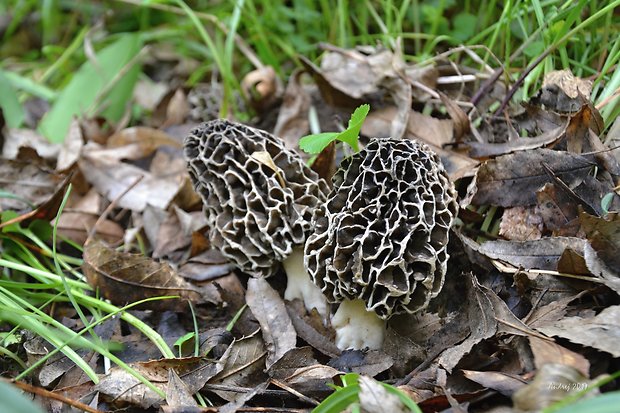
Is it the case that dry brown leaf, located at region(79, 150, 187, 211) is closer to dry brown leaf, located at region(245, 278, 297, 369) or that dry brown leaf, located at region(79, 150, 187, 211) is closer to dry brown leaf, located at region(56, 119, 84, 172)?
dry brown leaf, located at region(56, 119, 84, 172)

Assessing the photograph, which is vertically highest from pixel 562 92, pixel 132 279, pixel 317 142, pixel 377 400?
pixel 562 92

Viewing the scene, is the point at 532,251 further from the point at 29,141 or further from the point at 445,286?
the point at 29,141

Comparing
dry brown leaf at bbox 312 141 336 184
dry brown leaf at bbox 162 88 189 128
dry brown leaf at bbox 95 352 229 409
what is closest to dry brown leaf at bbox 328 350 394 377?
dry brown leaf at bbox 95 352 229 409

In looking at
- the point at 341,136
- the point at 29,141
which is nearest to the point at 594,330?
the point at 341,136

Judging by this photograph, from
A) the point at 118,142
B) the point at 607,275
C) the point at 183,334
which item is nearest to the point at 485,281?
the point at 607,275

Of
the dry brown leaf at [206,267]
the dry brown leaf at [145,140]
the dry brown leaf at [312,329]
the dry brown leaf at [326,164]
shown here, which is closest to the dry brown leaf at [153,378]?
the dry brown leaf at [312,329]
